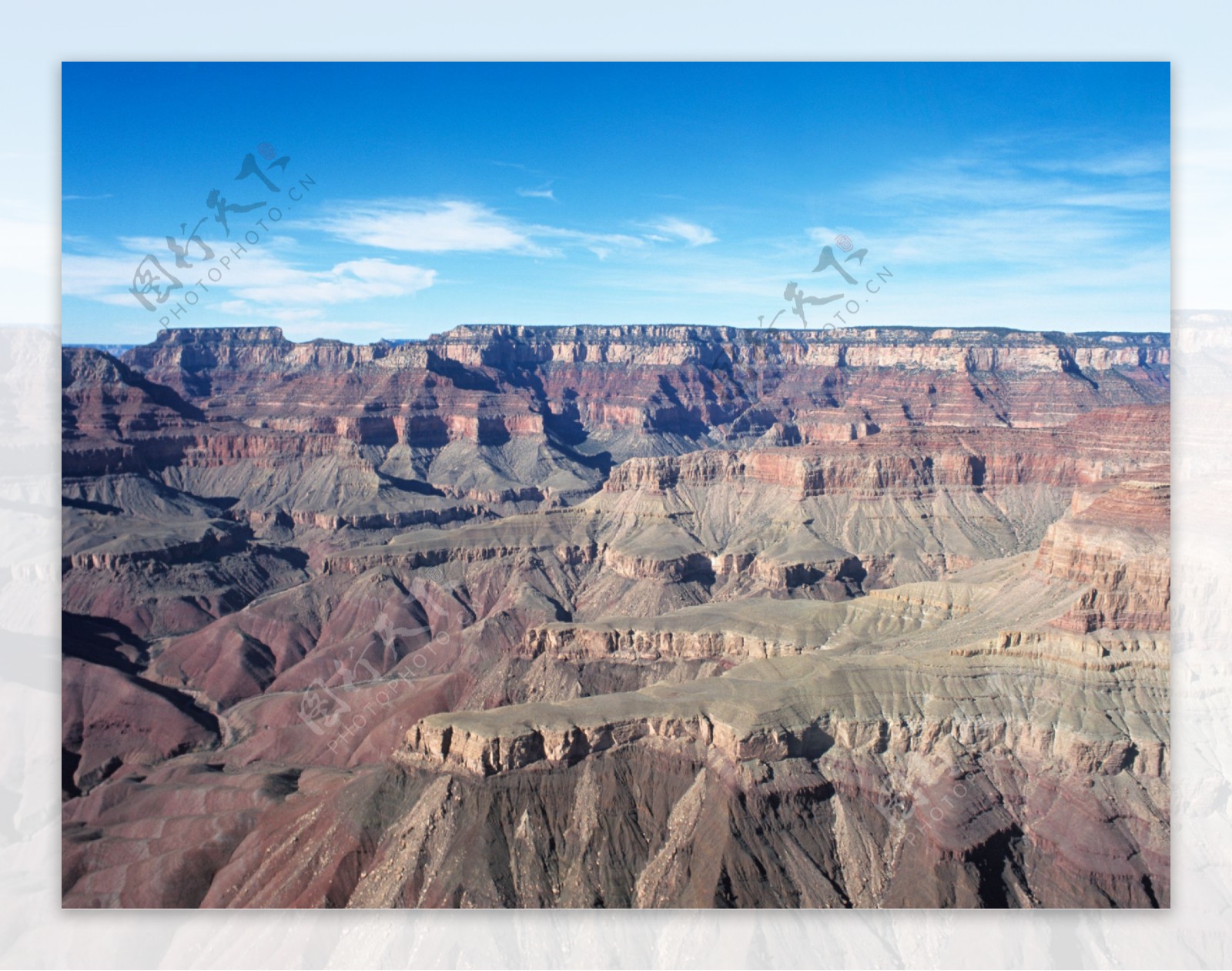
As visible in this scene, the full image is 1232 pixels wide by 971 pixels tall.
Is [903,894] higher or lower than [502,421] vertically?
lower

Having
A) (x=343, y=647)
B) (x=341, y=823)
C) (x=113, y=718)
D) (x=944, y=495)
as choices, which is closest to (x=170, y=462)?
(x=343, y=647)

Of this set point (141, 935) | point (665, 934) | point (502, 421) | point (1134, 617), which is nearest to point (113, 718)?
point (141, 935)

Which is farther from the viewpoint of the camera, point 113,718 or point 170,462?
point 170,462

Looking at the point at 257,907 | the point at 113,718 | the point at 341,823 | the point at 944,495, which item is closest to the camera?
the point at 257,907

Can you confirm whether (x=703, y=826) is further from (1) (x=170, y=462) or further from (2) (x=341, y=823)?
(1) (x=170, y=462)

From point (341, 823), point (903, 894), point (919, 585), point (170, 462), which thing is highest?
point (170, 462)

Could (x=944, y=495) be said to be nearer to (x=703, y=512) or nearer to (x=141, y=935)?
(x=703, y=512)

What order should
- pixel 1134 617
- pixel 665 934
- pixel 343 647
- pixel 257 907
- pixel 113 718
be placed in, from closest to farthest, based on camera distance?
1. pixel 665 934
2. pixel 257 907
3. pixel 1134 617
4. pixel 113 718
5. pixel 343 647
